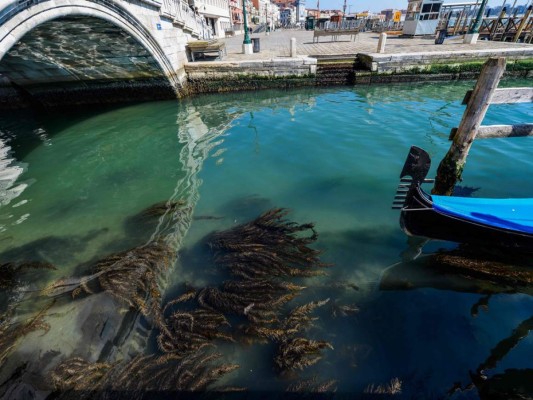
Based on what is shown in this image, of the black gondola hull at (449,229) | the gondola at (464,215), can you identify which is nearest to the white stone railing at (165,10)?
the gondola at (464,215)

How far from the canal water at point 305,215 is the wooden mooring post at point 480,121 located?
1.22 metres

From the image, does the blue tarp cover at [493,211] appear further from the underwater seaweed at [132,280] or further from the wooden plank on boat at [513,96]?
the underwater seaweed at [132,280]

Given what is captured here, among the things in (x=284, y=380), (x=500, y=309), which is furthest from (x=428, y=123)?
(x=284, y=380)

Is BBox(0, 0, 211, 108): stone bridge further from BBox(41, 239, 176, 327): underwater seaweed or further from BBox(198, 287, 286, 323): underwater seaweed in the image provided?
BBox(198, 287, 286, 323): underwater seaweed

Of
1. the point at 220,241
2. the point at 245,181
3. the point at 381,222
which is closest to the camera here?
the point at 220,241

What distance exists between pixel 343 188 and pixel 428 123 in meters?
5.90

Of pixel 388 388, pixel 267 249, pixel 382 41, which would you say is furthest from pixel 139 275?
pixel 382 41

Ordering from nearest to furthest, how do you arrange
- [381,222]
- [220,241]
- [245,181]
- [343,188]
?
[220,241], [381,222], [343,188], [245,181]

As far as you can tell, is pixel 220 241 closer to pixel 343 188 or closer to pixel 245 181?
pixel 245 181

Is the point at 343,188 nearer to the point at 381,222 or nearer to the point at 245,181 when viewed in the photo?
the point at 381,222

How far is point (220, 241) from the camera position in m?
4.68

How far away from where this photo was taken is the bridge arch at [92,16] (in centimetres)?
560

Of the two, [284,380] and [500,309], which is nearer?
[284,380]

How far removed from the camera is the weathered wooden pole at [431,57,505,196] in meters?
3.82
